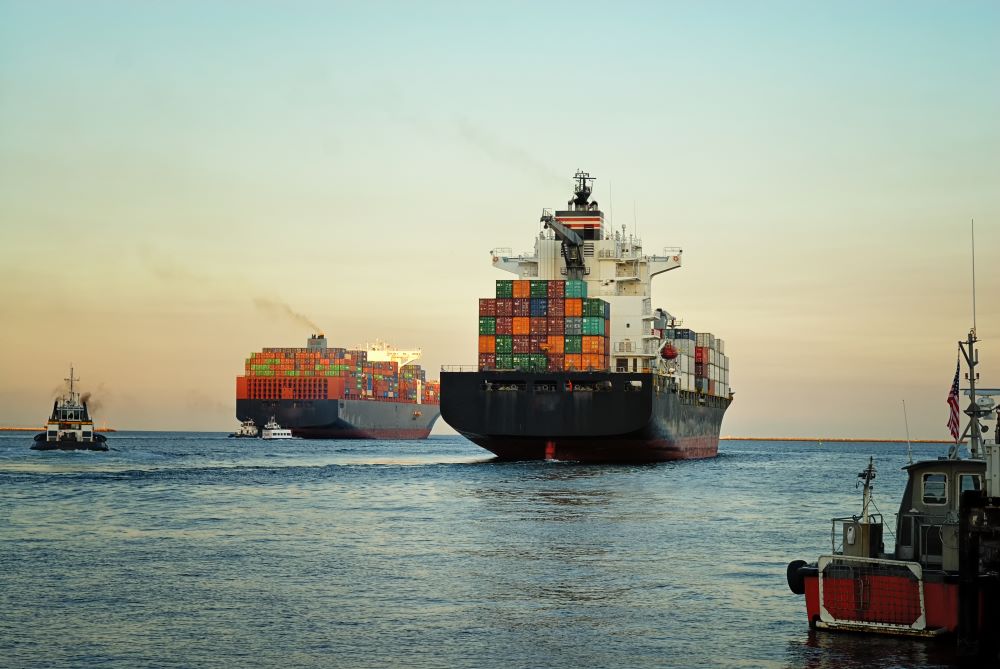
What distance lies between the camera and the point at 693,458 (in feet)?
324

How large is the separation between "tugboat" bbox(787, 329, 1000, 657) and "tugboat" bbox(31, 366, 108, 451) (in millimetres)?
96975

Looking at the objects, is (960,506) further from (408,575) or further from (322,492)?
(322,492)

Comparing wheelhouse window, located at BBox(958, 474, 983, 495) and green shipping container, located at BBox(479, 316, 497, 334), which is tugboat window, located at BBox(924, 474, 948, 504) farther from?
green shipping container, located at BBox(479, 316, 497, 334)

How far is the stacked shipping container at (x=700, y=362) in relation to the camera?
9675cm

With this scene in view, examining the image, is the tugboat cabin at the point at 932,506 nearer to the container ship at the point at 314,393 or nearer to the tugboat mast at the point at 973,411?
the tugboat mast at the point at 973,411

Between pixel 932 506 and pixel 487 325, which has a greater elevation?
pixel 487 325

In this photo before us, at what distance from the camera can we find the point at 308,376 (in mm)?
191250

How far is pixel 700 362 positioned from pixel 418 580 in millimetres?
84417

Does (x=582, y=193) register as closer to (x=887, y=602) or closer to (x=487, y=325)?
(x=487, y=325)

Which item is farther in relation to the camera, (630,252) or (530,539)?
(630,252)

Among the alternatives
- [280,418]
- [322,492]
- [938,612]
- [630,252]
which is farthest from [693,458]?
[280,418]

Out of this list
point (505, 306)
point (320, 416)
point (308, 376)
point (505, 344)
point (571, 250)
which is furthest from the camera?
point (308, 376)

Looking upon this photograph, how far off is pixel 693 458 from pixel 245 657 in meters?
82.7

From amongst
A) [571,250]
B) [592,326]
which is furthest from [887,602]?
[571,250]
